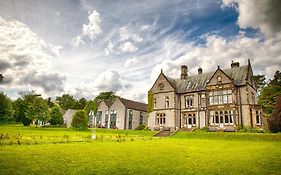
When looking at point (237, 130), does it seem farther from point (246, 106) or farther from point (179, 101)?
point (179, 101)

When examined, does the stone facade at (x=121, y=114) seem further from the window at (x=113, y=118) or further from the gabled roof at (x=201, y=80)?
the gabled roof at (x=201, y=80)

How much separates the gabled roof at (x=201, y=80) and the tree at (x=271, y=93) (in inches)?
677

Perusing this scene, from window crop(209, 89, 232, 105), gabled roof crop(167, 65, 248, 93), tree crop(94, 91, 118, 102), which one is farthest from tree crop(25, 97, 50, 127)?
tree crop(94, 91, 118, 102)

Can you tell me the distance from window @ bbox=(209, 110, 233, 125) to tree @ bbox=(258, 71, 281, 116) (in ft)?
62.5

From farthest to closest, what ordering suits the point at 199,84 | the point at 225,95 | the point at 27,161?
1. the point at 199,84
2. the point at 225,95
3. the point at 27,161

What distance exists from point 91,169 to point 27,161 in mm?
2900

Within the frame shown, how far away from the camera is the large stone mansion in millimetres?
37750

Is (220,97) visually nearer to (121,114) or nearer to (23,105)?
(121,114)

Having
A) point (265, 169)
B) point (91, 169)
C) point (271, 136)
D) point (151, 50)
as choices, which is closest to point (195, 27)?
point (151, 50)

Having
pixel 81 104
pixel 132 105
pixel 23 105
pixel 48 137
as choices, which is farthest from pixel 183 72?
pixel 81 104

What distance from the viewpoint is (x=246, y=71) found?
1551 inches

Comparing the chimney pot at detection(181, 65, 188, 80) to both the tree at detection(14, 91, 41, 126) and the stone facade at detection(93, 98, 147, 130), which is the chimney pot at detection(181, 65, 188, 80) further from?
the tree at detection(14, 91, 41, 126)

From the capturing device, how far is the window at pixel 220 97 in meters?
38.8

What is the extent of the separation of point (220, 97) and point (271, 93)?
2154cm
